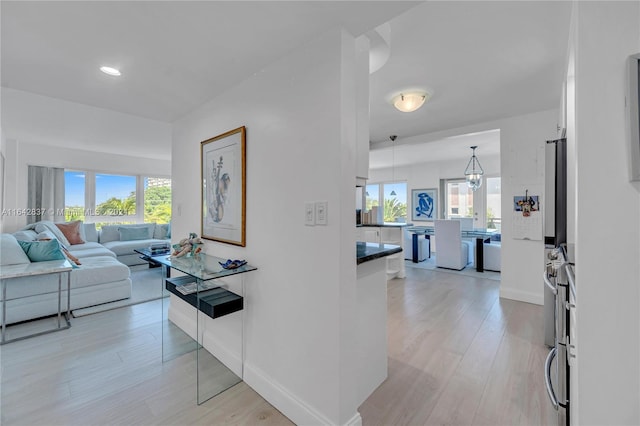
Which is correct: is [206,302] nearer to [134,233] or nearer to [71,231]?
[71,231]

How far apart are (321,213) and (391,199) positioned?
24.6 ft

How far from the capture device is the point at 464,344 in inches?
97.1

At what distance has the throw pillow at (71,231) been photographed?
508 cm

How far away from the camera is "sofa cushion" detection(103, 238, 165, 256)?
5.28 meters

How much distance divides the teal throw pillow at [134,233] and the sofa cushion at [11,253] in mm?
3094

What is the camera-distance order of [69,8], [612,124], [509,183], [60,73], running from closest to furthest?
[612,124]
[69,8]
[60,73]
[509,183]

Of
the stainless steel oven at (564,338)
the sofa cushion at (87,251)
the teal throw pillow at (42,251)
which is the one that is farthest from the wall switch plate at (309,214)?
the sofa cushion at (87,251)

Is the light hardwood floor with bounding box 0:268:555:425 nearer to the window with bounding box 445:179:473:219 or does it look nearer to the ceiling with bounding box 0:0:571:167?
the ceiling with bounding box 0:0:571:167

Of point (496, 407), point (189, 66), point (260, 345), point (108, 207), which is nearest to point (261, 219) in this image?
point (260, 345)

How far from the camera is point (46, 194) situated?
5336 millimetres

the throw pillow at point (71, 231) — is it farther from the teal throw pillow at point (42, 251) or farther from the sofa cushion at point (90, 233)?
the teal throw pillow at point (42, 251)

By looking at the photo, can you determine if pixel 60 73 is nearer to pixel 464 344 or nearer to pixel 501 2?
pixel 501 2

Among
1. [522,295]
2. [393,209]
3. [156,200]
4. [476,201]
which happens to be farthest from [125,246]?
[476,201]

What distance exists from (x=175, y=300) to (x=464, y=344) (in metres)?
2.83
